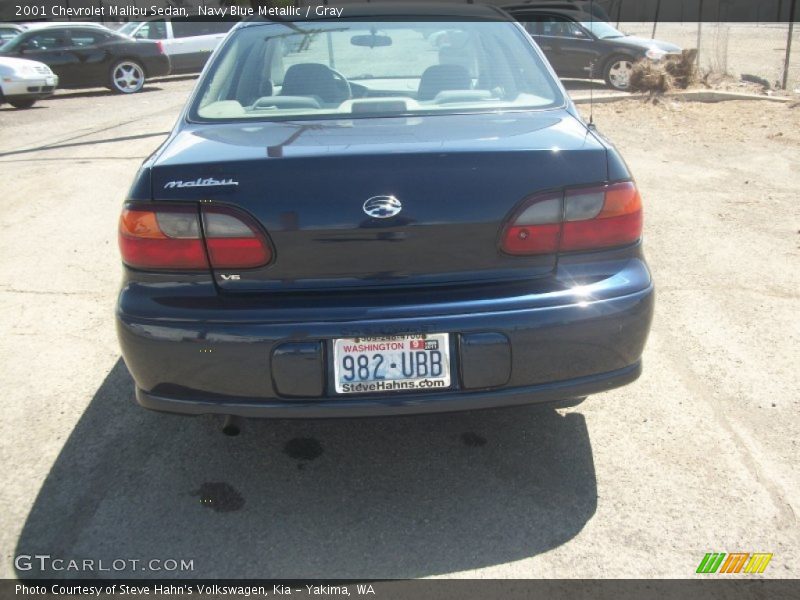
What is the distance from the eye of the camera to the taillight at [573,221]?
2475mm

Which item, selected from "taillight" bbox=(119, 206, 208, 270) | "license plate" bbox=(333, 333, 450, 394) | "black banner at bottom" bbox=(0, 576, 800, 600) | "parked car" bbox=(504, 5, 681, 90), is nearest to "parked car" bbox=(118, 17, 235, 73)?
"parked car" bbox=(504, 5, 681, 90)

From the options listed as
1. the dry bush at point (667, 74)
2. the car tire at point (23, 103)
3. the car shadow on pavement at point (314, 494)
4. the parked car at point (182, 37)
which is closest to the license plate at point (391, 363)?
the car shadow on pavement at point (314, 494)

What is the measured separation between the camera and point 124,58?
15258mm

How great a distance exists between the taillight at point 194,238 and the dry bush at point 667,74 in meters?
9.96

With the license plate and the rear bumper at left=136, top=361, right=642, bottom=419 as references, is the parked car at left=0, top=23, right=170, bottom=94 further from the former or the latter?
the license plate

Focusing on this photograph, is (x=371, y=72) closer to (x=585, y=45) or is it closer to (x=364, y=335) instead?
(x=364, y=335)

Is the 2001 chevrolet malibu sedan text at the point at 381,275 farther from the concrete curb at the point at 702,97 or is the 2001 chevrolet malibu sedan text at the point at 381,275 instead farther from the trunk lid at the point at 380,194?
the concrete curb at the point at 702,97

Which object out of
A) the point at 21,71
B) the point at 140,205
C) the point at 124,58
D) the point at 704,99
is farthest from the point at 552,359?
the point at 124,58

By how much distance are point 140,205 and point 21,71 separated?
→ 39.9 feet

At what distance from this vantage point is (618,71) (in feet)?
42.4

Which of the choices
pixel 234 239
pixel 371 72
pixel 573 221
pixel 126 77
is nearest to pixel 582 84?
pixel 126 77

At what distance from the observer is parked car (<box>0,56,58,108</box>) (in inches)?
498

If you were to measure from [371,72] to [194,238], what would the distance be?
1.93 meters

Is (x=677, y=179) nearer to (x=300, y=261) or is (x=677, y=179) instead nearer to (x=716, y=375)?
(x=716, y=375)
